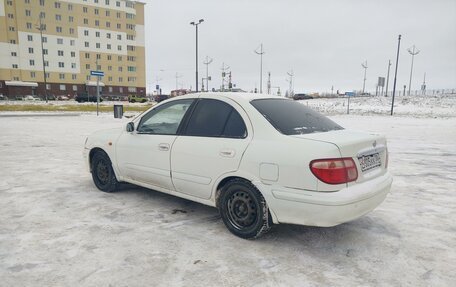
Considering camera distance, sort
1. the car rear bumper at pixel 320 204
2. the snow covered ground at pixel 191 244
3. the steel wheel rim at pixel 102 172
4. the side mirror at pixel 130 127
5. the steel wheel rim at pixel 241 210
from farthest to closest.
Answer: the steel wheel rim at pixel 102 172, the side mirror at pixel 130 127, the steel wheel rim at pixel 241 210, the car rear bumper at pixel 320 204, the snow covered ground at pixel 191 244

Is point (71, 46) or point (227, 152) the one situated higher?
point (71, 46)

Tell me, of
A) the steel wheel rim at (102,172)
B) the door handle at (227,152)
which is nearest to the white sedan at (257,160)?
the door handle at (227,152)

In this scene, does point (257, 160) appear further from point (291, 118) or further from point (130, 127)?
point (130, 127)

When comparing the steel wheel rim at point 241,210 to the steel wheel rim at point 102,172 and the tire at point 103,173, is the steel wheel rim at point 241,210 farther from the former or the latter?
the steel wheel rim at point 102,172

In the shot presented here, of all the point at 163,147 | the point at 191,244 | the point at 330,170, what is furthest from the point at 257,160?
the point at 163,147

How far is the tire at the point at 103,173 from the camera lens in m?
5.25

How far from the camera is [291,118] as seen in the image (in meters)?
3.82

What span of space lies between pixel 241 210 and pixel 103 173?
113 inches

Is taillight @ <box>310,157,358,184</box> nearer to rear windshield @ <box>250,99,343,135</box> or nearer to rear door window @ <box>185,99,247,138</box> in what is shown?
rear windshield @ <box>250,99,343,135</box>

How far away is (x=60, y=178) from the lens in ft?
20.5

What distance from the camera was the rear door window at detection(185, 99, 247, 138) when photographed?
146 inches

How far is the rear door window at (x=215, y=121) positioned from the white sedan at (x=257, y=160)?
0.01 metres

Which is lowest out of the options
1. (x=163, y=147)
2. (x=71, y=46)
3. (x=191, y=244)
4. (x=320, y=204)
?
(x=191, y=244)

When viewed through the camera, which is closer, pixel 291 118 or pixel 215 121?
pixel 291 118
